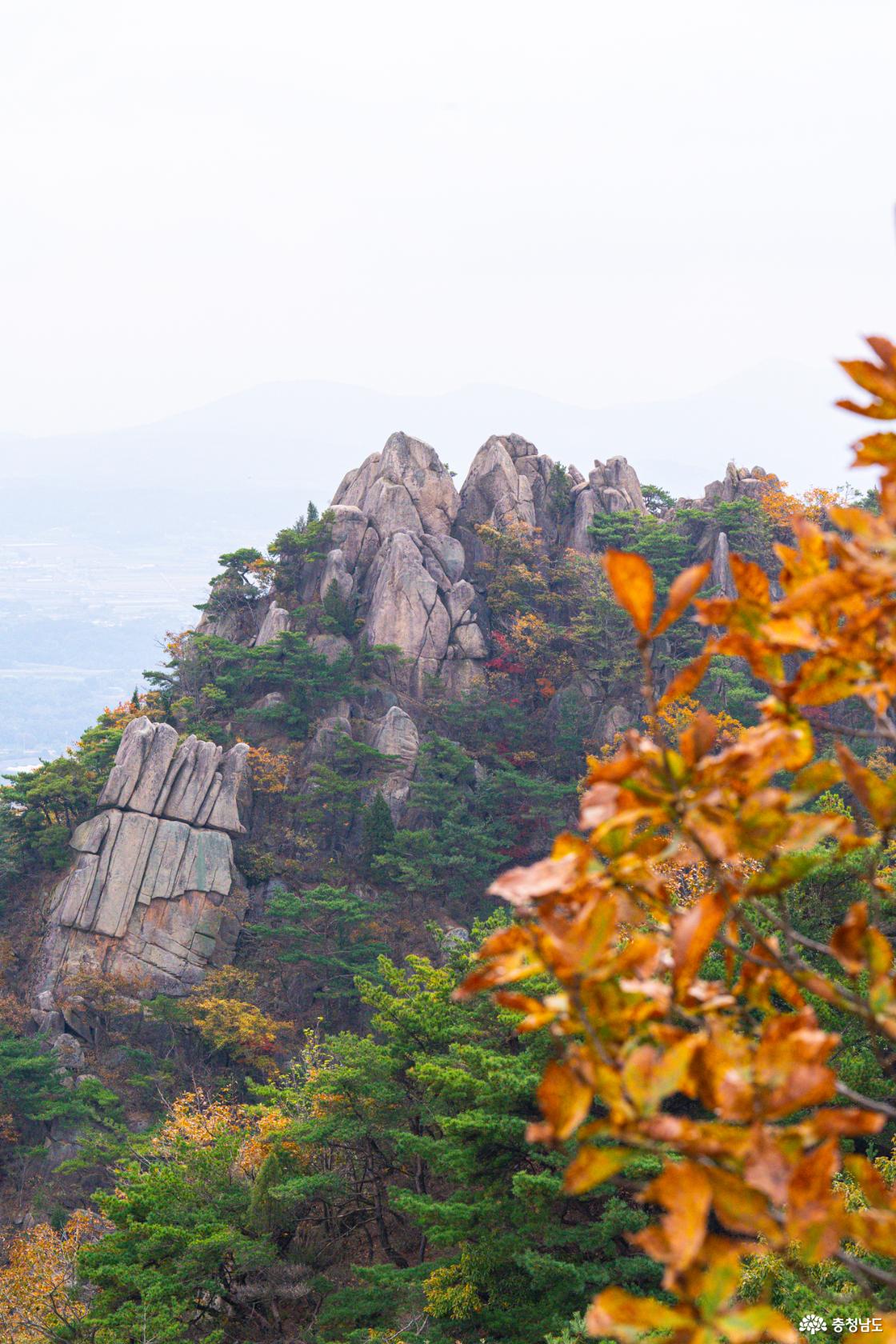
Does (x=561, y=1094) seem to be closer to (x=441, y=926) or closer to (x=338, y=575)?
(x=441, y=926)

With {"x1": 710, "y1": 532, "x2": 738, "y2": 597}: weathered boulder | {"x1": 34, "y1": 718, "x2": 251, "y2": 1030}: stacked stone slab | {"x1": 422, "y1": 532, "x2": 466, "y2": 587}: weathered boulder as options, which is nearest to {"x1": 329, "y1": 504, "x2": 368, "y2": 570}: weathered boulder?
{"x1": 422, "y1": 532, "x2": 466, "y2": 587}: weathered boulder

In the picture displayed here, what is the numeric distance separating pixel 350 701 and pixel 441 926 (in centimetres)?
619

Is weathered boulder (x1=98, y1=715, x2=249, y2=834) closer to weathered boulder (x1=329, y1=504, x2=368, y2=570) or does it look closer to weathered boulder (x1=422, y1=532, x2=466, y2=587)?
weathered boulder (x1=329, y1=504, x2=368, y2=570)

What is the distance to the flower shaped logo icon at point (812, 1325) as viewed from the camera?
521cm

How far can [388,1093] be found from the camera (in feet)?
34.8

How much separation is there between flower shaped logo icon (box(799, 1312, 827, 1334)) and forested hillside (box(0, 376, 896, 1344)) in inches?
12.4

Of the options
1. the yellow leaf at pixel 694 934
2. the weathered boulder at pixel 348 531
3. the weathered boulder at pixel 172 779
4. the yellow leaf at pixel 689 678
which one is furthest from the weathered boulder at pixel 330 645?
the yellow leaf at pixel 694 934

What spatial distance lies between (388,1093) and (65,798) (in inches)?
531

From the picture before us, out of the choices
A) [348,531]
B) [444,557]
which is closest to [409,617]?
[444,557]

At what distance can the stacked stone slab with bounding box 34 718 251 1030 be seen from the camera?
65.6ft

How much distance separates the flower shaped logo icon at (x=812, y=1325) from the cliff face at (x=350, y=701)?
16.4 metres

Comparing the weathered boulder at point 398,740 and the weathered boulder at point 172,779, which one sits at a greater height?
the weathered boulder at point 398,740

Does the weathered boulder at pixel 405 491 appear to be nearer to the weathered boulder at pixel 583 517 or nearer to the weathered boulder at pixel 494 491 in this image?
the weathered boulder at pixel 494 491

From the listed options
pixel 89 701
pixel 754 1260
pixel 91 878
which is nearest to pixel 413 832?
pixel 91 878
